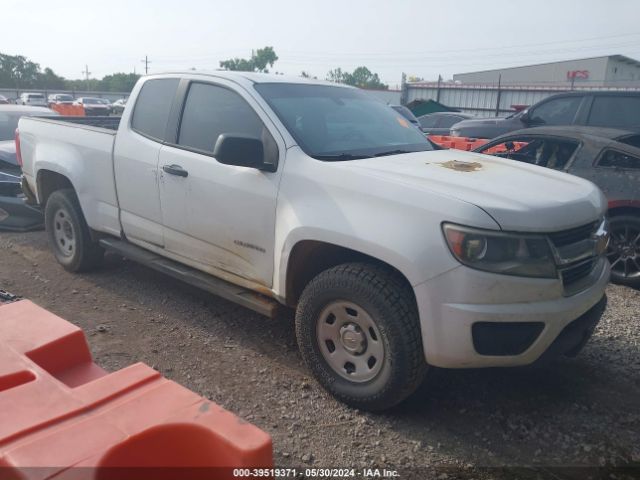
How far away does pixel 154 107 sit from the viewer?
14.6 ft

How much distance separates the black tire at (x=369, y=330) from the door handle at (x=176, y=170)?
129 centimetres

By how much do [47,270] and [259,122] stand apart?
3132mm

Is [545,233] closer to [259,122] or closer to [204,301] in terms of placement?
[259,122]

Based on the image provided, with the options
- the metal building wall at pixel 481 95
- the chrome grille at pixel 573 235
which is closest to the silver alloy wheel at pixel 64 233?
the chrome grille at pixel 573 235

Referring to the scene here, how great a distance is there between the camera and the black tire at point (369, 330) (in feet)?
9.43

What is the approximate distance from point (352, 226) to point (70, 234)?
347 cm

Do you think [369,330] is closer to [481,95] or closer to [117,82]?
[481,95]

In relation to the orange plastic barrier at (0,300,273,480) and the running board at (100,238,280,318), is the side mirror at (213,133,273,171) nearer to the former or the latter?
the running board at (100,238,280,318)

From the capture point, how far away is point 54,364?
7.02 ft

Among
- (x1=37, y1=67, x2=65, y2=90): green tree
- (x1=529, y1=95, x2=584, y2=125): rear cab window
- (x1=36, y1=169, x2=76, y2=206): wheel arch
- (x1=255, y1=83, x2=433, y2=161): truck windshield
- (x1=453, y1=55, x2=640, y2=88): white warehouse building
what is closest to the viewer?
(x1=255, y1=83, x2=433, y2=161): truck windshield

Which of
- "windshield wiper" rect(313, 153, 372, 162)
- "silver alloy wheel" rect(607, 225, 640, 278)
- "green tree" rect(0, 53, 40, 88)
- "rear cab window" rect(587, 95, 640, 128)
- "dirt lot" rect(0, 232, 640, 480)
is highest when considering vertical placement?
"green tree" rect(0, 53, 40, 88)

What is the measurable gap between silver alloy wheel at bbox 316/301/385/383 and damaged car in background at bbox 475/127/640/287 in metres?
3.38

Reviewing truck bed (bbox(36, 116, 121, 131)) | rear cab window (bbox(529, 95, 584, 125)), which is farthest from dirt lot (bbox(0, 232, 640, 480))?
rear cab window (bbox(529, 95, 584, 125))

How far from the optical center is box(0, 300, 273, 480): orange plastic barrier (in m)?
1.54
